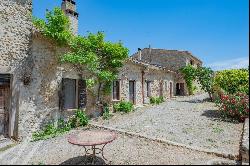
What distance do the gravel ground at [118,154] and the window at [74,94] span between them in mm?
3205

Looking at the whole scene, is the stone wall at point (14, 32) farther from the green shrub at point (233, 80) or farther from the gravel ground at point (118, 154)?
the green shrub at point (233, 80)

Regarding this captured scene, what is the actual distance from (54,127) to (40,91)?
1.76 metres

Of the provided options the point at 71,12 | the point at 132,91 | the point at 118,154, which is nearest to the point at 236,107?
the point at 118,154

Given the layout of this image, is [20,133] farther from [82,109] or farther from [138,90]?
[138,90]

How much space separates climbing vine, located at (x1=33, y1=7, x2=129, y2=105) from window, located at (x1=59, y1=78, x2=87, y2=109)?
0.48 m

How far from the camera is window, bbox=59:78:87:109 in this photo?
12.4m

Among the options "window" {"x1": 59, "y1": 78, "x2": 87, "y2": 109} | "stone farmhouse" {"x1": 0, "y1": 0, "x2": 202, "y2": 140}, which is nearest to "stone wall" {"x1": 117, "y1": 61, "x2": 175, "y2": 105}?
"stone farmhouse" {"x1": 0, "y1": 0, "x2": 202, "y2": 140}

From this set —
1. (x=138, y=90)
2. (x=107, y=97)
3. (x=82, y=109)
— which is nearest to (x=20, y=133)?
(x=82, y=109)

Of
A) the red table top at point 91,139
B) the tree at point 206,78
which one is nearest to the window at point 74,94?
the red table top at point 91,139

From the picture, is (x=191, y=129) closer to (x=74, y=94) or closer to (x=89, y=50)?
(x=74, y=94)

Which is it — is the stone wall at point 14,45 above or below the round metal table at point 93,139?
above

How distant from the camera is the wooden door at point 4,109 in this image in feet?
33.3

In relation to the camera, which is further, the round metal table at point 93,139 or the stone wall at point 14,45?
the stone wall at point 14,45

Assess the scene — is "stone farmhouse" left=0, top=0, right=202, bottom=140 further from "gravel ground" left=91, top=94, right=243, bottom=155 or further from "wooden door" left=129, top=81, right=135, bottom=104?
"wooden door" left=129, top=81, right=135, bottom=104
